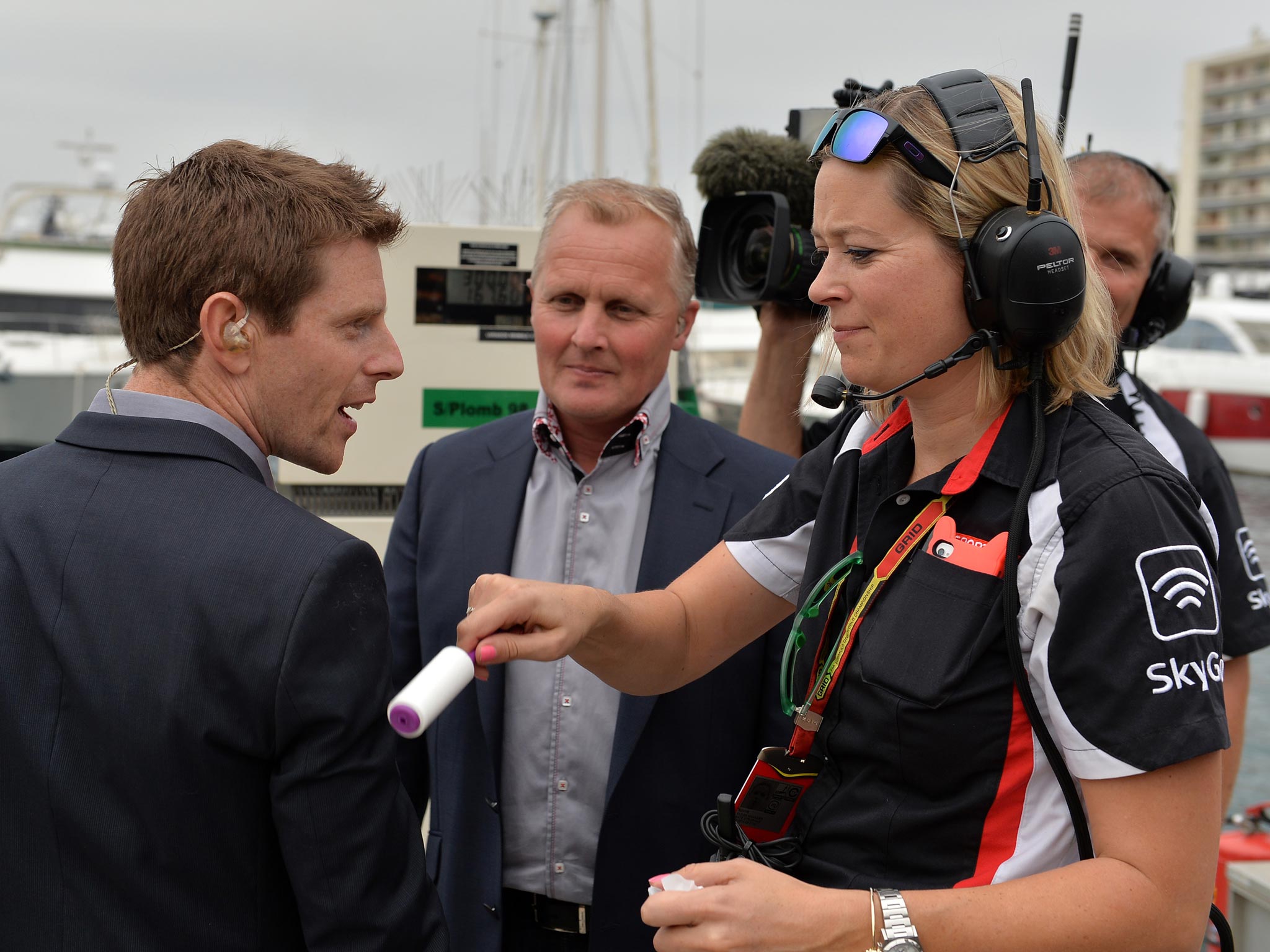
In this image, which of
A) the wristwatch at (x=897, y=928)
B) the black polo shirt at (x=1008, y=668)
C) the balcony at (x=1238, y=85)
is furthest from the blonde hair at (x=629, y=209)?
the balcony at (x=1238, y=85)

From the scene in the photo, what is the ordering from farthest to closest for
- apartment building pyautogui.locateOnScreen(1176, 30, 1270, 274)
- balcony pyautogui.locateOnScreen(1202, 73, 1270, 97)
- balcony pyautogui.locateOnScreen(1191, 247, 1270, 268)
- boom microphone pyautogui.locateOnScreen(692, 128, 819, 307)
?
balcony pyautogui.locateOnScreen(1202, 73, 1270, 97) → apartment building pyautogui.locateOnScreen(1176, 30, 1270, 274) → balcony pyautogui.locateOnScreen(1191, 247, 1270, 268) → boom microphone pyautogui.locateOnScreen(692, 128, 819, 307)

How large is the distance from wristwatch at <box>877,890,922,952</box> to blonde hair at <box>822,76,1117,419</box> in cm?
67

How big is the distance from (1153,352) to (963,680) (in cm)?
2453

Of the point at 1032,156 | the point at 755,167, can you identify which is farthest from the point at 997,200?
the point at 755,167

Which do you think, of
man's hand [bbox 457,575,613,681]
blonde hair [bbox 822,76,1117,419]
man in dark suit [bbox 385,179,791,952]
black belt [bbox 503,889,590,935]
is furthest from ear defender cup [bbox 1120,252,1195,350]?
black belt [bbox 503,889,590,935]

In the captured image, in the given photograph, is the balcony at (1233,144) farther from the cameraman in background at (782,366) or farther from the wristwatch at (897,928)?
the wristwatch at (897,928)

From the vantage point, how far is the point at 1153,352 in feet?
76.2

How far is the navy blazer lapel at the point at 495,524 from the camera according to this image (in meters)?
2.22

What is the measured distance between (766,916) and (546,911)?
106 centimetres

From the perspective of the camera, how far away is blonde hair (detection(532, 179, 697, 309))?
8.06 feet

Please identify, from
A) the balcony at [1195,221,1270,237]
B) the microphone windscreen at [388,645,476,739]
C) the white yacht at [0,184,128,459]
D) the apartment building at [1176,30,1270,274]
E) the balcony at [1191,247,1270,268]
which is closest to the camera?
the microphone windscreen at [388,645,476,739]

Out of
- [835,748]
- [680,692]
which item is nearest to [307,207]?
[835,748]

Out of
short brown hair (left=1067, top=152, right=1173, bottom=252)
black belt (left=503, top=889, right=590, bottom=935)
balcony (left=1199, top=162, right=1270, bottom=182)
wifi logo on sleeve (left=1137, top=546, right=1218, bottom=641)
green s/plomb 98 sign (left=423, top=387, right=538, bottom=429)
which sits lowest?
black belt (left=503, top=889, right=590, bottom=935)

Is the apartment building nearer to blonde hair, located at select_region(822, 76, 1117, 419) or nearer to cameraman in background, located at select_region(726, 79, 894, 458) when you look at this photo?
cameraman in background, located at select_region(726, 79, 894, 458)
